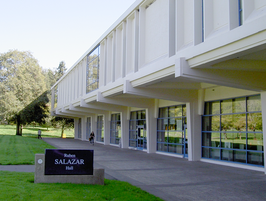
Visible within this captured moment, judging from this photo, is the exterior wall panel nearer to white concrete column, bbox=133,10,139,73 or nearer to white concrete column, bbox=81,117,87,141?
white concrete column, bbox=133,10,139,73

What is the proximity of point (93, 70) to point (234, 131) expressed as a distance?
17851 millimetres

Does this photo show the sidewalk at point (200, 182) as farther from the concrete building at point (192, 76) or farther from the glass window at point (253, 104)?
the glass window at point (253, 104)

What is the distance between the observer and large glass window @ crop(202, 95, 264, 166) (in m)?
13.9

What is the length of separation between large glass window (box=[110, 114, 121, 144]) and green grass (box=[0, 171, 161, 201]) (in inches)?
883

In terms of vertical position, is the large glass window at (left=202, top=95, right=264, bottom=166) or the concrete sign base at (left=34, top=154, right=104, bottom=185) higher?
the large glass window at (left=202, top=95, right=264, bottom=166)

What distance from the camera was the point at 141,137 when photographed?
25.9 m

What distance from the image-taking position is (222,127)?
16156 millimetres

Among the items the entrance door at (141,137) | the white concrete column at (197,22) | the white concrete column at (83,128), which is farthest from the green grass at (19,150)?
the white concrete column at (83,128)

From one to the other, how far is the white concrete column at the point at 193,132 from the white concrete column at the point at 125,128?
1121 centimetres

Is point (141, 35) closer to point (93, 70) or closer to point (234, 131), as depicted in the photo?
point (234, 131)

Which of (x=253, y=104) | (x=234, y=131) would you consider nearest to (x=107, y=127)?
(x=234, y=131)

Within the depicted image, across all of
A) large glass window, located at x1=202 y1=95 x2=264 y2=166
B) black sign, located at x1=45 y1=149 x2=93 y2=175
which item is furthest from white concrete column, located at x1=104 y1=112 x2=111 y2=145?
black sign, located at x1=45 y1=149 x2=93 y2=175

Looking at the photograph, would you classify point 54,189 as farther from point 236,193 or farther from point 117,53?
point 117,53

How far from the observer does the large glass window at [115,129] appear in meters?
31.5
